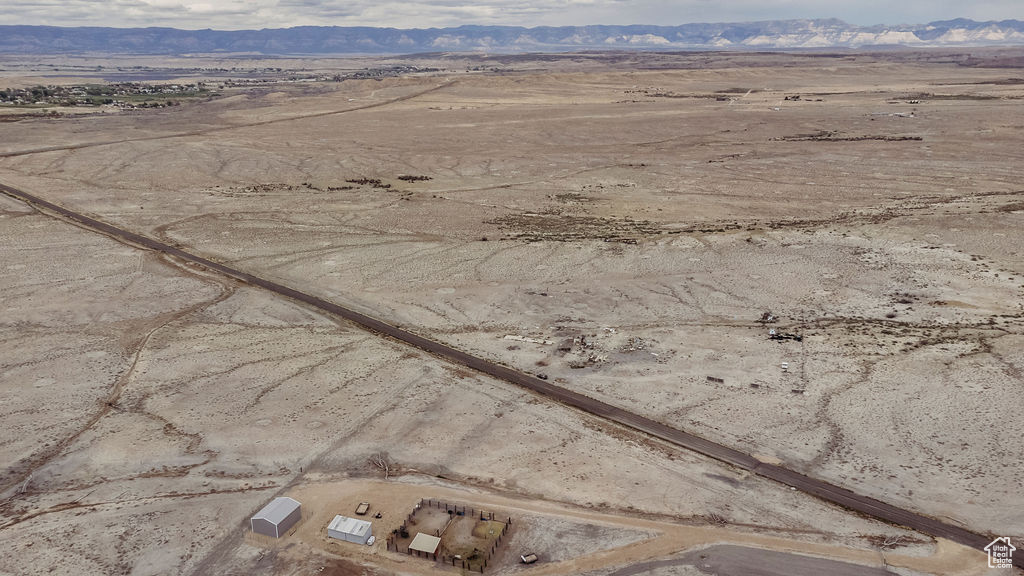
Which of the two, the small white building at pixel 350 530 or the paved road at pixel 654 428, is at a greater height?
the paved road at pixel 654 428

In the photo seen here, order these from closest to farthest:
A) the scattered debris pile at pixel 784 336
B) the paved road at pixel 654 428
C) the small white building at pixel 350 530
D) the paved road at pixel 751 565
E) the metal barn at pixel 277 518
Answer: the paved road at pixel 751 565
the small white building at pixel 350 530
the metal barn at pixel 277 518
the paved road at pixel 654 428
the scattered debris pile at pixel 784 336

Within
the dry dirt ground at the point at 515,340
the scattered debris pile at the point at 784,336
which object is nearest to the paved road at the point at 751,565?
the dry dirt ground at the point at 515,340

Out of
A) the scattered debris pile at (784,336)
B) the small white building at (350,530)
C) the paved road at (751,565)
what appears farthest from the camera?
the scattered debris pile at (784,336)

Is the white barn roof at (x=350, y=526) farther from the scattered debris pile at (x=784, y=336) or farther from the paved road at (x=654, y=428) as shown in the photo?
the scattered debris pile at (x=784, y=336)

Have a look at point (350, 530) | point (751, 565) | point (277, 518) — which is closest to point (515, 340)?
point (350, 530)

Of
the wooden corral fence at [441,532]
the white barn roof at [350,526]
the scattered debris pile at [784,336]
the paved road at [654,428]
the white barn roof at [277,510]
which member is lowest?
the wooden corral fence at [441,532]

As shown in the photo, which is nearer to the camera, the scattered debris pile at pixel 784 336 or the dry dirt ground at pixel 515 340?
the dry dirt ground at pixel 515 340

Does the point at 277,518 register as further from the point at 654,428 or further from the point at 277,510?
the point at 654,428
